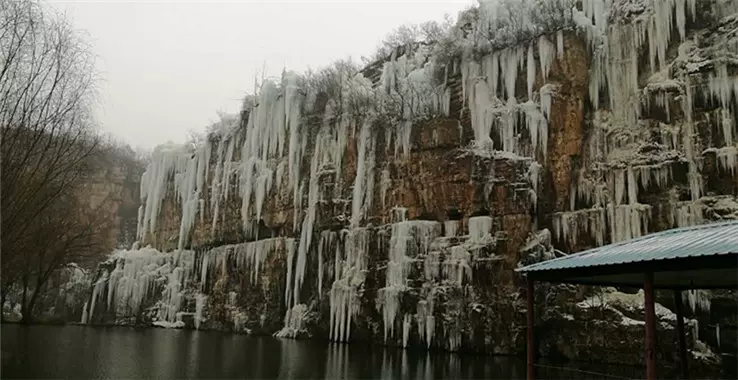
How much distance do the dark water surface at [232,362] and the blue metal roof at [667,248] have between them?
21.9ft

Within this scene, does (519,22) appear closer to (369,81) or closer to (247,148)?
(369,81)

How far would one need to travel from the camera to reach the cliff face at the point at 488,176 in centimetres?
2028

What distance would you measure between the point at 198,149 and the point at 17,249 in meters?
27.9

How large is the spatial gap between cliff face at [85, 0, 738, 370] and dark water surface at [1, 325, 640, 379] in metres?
2.75

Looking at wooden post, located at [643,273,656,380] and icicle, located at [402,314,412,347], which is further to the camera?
icicle, located at [402,314,412,347]

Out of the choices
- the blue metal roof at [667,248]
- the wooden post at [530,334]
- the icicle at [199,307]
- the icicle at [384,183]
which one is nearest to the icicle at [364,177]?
the icicle at [384,183]

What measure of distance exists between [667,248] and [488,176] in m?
16.1

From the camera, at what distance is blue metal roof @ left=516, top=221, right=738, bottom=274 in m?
7.07

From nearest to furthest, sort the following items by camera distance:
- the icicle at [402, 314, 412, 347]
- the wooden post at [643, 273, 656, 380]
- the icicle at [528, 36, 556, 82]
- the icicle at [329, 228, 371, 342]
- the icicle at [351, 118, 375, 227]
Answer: the wooden post at [643, 273, 656, 380] → the icicle at [402, 314, 412, 347] → the icicle at [528, 36, 556, 82] → the icicle at [329, 228, 371, 342] → the icicle at [351, 118, 375, 227]

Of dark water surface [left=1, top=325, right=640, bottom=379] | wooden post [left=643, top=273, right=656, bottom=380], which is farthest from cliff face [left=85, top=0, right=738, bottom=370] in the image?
wooden post [left=643, top=273, right=656, bottom=380]

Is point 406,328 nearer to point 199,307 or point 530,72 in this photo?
point 530,72

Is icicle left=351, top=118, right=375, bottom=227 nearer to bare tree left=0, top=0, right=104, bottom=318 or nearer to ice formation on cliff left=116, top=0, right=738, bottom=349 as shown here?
ice formation on cliff left=116, top=0, right=738, bottom=349

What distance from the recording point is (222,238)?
3650 cm

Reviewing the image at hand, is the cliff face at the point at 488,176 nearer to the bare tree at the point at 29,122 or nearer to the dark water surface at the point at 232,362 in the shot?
the dark water surface at the point at 232,362
